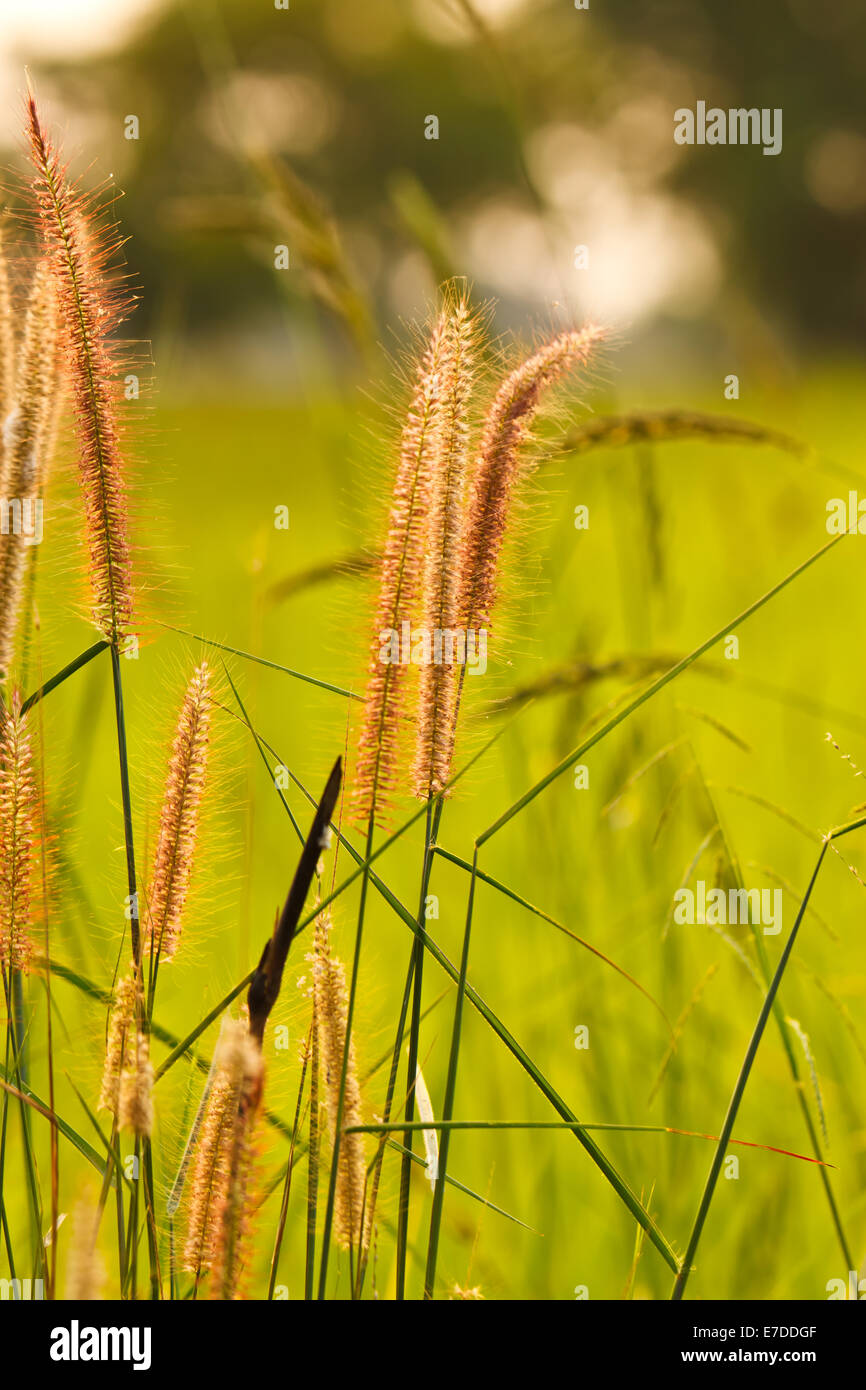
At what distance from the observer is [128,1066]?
0.38 meters

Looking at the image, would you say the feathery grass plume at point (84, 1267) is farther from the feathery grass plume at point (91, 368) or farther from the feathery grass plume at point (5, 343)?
the feathery grass plume at point (5, 343)

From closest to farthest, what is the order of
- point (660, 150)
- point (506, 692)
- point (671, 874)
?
1. point (506, 692)
2. point (671, 874)
3. point (660, 150)

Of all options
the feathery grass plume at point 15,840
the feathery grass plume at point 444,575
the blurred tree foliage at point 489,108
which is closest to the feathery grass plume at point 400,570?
the feathery grass plume at point 444,575

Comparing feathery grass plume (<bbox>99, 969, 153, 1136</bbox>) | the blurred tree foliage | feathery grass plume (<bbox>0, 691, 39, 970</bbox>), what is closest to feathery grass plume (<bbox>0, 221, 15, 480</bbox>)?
feathery grass plume (<bbox>0, 691, 39, 970</bbox>)

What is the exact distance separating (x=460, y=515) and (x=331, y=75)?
14892mm

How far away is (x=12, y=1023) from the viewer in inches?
15.8

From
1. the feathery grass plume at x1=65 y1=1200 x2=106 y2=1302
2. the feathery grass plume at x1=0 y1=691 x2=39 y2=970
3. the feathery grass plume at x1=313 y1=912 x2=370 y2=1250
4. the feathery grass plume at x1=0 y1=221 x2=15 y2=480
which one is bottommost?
the feathery grass plume at x1=65 y1=1200 x2=106 y2=1302

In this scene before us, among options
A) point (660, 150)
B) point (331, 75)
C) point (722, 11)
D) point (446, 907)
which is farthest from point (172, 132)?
point (446, 907)

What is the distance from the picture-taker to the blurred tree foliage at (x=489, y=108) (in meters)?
11.6

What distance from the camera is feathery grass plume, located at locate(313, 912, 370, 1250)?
37 centimetres

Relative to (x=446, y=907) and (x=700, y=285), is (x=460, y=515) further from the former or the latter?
(x=700, y=285)

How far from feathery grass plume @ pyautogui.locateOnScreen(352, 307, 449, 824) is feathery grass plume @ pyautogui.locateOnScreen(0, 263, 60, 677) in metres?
0.13

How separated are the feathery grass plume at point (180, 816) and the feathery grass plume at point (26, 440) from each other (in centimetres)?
8

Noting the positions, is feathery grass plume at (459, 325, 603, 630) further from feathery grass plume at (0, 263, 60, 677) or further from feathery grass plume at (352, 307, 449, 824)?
feathery grass plume at (0, 263, 60, 677)
